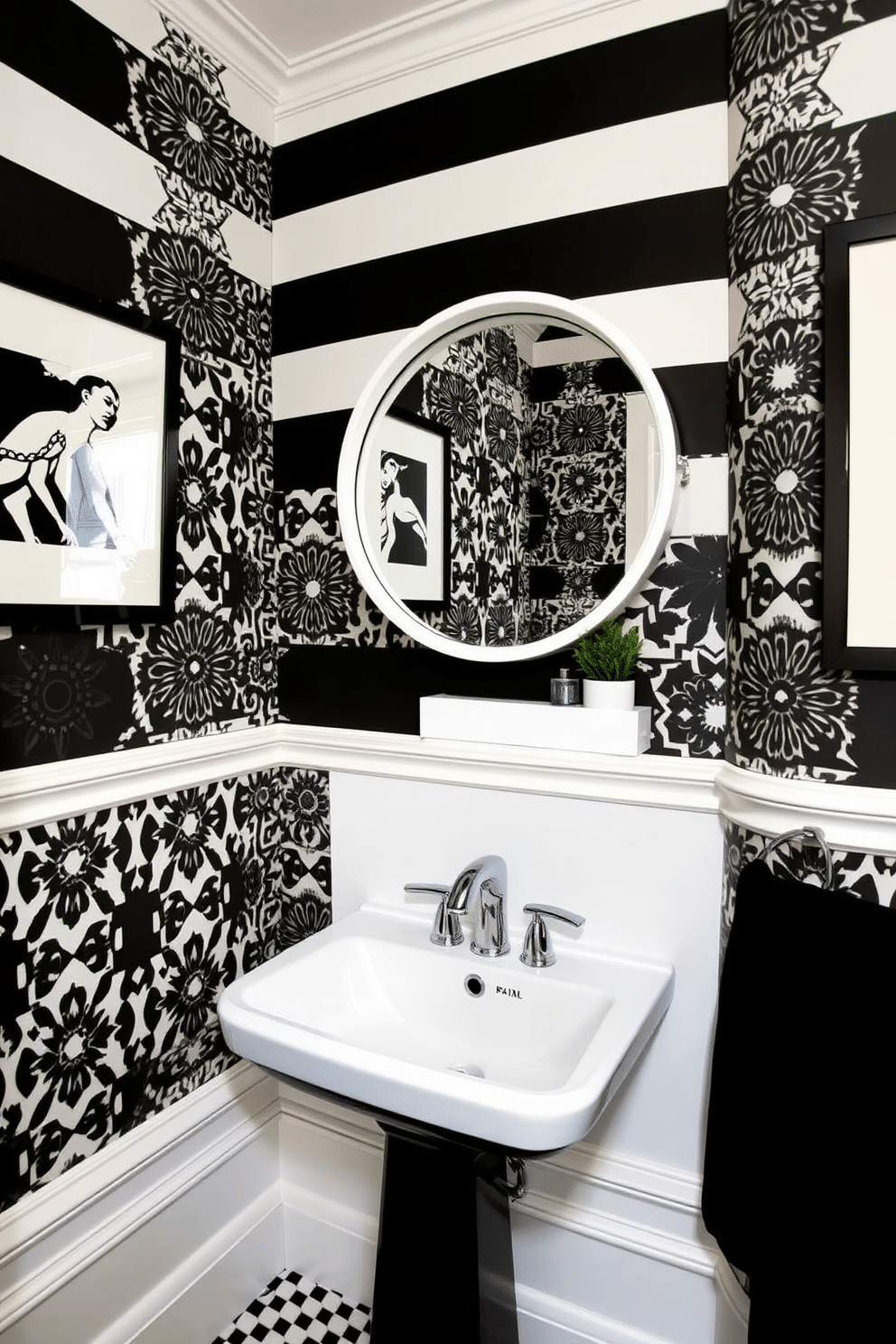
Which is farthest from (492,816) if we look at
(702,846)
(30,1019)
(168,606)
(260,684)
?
(30,1019)

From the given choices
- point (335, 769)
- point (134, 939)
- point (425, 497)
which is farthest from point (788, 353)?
point (134, 939)

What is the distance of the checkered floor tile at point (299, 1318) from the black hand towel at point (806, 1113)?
0.86 meters

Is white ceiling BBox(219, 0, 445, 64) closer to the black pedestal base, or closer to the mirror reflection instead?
the mirror reflection

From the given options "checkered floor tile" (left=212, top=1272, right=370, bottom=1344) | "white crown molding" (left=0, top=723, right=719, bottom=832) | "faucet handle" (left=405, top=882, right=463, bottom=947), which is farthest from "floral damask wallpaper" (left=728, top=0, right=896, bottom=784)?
"checkered floor tile" (left=212, top=1272, right=370, bottom=1344)

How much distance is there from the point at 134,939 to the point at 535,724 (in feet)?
2.68

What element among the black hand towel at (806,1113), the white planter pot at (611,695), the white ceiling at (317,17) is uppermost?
the white ceiling at (317,17)

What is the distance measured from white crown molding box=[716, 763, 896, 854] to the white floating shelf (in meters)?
0.19

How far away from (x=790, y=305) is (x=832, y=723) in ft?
2.08

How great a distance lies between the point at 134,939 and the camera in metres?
1.44

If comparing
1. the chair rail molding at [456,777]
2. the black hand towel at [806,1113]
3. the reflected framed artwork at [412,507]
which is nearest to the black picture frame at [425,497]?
the reflected framed artwork at [412,507]

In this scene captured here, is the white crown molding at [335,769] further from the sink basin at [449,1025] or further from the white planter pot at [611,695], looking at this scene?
the sink basin at [449,1025]

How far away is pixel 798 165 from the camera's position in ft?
3.90

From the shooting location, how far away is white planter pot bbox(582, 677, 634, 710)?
1.36m

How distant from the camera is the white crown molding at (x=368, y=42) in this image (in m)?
1.46
